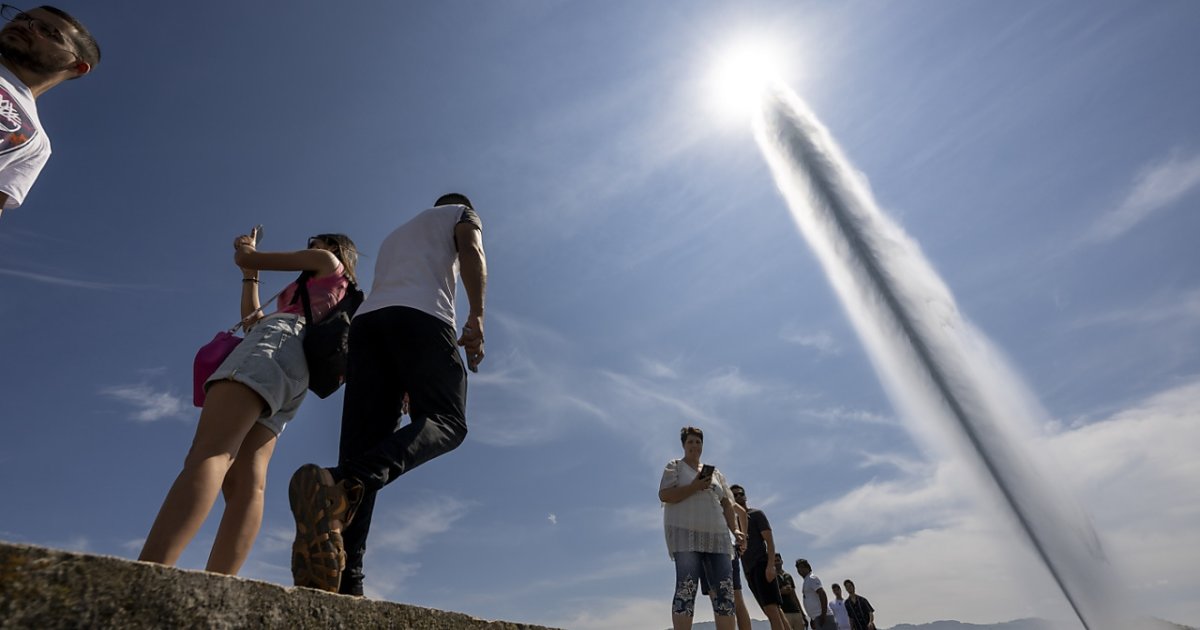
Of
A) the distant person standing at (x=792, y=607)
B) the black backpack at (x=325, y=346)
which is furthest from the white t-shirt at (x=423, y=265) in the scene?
the distant person standing at (x=792, y=607)

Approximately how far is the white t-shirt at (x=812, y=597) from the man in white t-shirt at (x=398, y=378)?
15.1 metres

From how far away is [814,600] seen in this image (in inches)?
628

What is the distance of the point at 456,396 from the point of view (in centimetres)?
310

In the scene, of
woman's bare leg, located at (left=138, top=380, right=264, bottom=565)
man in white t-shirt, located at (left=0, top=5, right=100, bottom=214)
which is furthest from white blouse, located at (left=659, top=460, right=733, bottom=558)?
man in white t-shirt, located at (left=0, top=5, right=100, bottom=214)

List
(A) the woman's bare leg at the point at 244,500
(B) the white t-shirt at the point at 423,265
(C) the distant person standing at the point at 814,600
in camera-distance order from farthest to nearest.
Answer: (C) the distant person standing at the point at 814,600 → (B) the white t-shirt at the point at 423,265 → (A) the woman's bare leg at the point at 244,500

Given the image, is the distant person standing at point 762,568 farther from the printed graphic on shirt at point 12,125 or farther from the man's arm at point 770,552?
the printed graphic on shirt at point 12,125

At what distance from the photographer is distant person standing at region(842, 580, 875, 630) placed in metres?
16.0

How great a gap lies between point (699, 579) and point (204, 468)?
4.70 meters

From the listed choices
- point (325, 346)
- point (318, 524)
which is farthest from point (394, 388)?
point (318, 524)

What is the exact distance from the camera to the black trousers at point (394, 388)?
9.57ft

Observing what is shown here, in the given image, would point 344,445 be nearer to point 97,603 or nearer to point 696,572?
point 97,603

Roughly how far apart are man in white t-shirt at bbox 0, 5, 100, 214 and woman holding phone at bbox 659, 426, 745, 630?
211 inches

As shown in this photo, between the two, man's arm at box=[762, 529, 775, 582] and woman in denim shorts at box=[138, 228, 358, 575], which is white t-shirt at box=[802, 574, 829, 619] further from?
woman in denim shorts at box=[138, 228, 358, 575]

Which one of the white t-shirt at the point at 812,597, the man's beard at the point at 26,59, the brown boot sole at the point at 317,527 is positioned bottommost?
the brown boot sole at the point at 317,527
